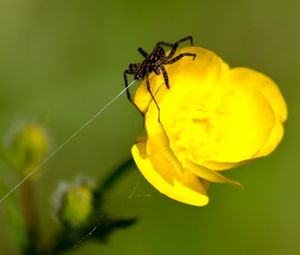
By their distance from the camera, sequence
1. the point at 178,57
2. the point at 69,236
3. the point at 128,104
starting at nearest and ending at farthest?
1. the point at 178,57
2. the point at 69,236
3. the point at 128,104

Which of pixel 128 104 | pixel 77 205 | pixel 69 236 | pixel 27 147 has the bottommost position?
pixel 128 104

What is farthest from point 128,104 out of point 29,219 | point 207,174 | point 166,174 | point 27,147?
point 207,174

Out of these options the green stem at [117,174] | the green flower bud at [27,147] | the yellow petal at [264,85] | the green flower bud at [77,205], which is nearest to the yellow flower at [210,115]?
the yellow petal at [264,85]

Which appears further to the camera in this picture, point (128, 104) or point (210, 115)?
point (128, 104)

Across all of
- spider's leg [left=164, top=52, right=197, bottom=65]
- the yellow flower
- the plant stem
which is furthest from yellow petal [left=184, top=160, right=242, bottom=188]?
Result: the plant stem

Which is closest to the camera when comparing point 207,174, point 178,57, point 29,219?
point 207,174

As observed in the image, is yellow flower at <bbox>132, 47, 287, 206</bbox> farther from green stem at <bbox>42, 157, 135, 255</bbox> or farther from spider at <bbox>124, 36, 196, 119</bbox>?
green stem at <bbox>42, 157, 135, 255</bbox>

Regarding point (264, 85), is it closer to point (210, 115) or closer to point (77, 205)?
point (210, 115)

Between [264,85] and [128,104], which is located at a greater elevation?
[264,85]
